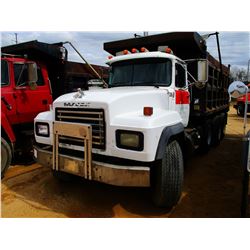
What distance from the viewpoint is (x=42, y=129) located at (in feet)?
13.1

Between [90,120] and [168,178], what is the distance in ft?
4.20

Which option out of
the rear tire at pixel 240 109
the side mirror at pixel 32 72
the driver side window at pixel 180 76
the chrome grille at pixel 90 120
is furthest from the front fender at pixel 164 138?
the rear tire at pixel 240 109

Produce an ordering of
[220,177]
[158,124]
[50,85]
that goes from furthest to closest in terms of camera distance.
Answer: [50,85] → [220,177] → [158,124]

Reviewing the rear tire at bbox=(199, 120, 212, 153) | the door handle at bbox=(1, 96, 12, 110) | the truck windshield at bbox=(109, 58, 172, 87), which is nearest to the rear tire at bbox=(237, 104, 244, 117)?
the rear tire at bbox=(199, 120, 212, 153)

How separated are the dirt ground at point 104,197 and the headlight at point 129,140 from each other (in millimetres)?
1145

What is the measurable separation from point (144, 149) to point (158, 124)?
0.41 metres

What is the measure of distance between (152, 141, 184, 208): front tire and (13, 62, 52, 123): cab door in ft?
11.8

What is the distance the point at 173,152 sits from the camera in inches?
137

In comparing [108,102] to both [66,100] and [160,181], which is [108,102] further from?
[160,181]

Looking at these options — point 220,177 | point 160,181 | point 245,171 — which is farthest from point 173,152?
point 220,177

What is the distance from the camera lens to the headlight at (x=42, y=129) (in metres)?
3.91

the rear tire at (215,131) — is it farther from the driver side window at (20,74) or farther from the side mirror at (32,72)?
the driver side window at (20,74)

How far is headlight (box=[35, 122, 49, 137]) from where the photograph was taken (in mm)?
3911

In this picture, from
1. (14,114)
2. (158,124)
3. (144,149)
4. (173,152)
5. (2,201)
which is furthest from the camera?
(14,114)
